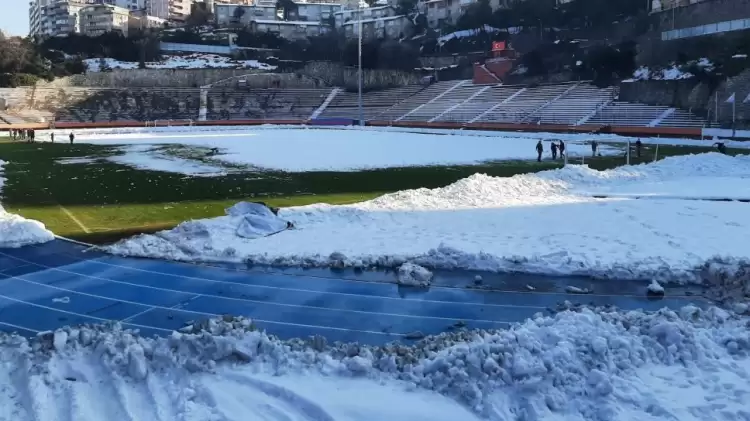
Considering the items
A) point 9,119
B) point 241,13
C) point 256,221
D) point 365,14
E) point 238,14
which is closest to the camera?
point 256,221

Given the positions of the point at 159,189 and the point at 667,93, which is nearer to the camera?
the point at 159,189

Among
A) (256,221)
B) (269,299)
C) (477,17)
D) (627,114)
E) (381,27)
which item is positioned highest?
(381,27)

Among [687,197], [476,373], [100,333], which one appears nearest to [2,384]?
[100,333]

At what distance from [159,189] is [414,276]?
12251 mm

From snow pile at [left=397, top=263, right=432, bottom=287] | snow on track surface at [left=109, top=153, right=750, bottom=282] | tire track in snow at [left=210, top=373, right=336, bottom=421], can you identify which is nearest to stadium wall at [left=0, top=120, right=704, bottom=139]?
snow on track surface at [left=109, top=153, right=750, bottom=282]

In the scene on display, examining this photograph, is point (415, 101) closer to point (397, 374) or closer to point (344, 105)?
point (344, 105)

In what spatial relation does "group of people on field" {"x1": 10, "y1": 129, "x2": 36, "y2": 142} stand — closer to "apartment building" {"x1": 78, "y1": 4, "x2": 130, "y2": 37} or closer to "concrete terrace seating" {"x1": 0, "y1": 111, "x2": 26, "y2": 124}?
"concrete terrace seating" {"x1": 0, "y1": 111, "x2": 26, "y2": 124}

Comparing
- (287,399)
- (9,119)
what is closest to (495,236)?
(287,399)

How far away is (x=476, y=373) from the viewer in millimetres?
6359

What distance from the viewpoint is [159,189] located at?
2062 cm

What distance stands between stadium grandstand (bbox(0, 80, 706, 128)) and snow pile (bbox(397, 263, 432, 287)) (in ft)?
134

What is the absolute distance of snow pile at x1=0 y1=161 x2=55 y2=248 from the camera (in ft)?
43.0

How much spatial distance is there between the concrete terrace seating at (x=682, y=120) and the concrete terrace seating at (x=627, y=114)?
3.29 ft

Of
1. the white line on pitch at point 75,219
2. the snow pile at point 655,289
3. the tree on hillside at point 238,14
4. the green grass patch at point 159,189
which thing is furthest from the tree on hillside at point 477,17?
the snow pile at point 655,289
